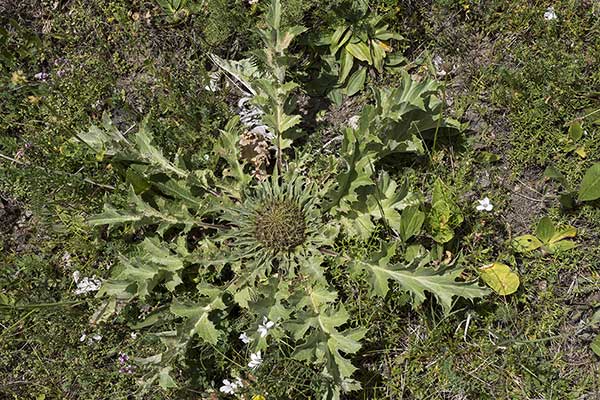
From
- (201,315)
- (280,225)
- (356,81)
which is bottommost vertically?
(201,315)

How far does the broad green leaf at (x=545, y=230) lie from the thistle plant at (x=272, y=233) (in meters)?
0.61

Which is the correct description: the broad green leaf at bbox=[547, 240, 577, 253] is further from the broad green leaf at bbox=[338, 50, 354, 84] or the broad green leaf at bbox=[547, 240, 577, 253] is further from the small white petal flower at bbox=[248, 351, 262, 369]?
the small white petal flower at bbox=[248, 351, 262, 369]

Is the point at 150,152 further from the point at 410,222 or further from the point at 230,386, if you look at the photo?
the point at 410,222

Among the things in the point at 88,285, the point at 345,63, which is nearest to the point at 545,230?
the point at 345,63

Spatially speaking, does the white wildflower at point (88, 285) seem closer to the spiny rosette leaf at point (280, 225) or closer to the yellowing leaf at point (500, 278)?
the spiny rosette leaf at point (280, 225)

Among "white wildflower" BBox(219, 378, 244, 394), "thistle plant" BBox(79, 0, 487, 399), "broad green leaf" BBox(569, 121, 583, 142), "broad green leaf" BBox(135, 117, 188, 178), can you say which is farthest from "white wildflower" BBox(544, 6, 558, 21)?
"white wildflower" BBox(219, 378, 244, 394)

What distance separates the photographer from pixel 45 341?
4.17 m

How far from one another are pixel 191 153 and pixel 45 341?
1619 mm

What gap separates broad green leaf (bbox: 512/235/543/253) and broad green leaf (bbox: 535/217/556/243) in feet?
0.11

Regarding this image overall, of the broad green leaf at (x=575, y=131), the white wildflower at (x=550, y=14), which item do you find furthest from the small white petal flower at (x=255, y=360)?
the white wildflower at (x=550, y=14)

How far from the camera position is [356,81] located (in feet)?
14.4

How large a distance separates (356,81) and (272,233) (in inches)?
50.4

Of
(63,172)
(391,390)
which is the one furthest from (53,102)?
(391,390)

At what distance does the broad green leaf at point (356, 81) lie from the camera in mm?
4379
